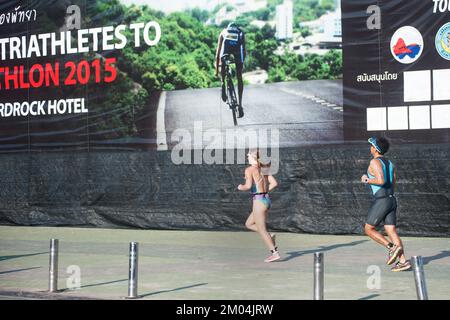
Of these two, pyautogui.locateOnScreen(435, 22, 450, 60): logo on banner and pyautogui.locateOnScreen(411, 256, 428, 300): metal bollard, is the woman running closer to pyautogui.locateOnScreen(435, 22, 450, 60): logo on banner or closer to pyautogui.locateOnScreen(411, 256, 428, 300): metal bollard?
pyautogui.locateOnScreen(435, 22, 450, 60): logo on banner

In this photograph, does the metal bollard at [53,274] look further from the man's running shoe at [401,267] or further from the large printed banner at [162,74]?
the large printed banner at [162,74]

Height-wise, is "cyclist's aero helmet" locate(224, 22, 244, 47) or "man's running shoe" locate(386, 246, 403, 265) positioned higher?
"cyclist's aero helmet" locate(224, 22, 244, 47)

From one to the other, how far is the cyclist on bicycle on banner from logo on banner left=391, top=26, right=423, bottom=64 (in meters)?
3.49

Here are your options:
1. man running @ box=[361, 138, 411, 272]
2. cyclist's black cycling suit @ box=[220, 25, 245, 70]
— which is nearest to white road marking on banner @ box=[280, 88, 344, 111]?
cyclist's black cycling suit @ box=[220, 25, 245, 70]

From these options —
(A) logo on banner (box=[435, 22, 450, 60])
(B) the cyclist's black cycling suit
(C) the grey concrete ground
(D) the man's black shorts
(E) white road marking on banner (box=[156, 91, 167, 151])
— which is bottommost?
(C) the grey concrete ground

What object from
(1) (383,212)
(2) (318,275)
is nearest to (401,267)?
(1) (383,212)

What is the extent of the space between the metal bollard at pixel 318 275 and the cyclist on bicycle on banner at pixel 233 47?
442 inches

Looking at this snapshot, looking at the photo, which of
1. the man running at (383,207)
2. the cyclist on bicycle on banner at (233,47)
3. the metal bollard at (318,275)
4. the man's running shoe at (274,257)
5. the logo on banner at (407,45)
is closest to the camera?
the metal bollard at (318,275)

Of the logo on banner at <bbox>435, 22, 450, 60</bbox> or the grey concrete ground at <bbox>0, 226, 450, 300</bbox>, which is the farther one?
the logo on banner at <bbox>435, 22, 450, 60</bbox>

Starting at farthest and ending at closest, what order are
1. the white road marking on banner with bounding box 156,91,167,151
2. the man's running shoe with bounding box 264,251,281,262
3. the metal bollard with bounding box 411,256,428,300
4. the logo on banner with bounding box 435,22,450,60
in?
the white road marking on banner with bounding box 156,91,167,151
the logo on banner with bounding box 435,22,450,60
the man's running shoe with bounding box 264,251,281,262
the metal bollard with bounding box 411,256,428,300

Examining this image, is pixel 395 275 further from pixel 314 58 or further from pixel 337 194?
pixel 314 58

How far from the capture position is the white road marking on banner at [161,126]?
69.8 feet

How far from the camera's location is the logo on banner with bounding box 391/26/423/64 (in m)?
18.5

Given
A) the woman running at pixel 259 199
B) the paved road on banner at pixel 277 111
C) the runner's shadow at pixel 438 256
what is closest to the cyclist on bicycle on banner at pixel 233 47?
the paved road on banner at pixel 277 111
